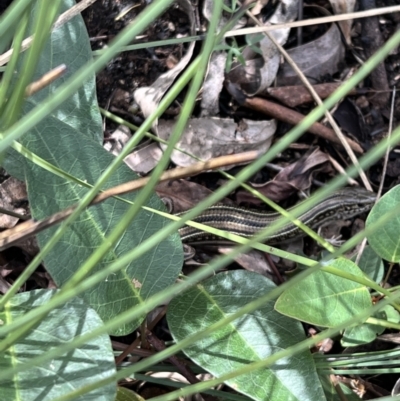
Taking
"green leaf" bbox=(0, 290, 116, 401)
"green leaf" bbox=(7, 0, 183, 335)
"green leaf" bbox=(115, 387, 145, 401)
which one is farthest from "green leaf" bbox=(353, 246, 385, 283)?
"green leaf" bbox=(0, 290, 116, 401)

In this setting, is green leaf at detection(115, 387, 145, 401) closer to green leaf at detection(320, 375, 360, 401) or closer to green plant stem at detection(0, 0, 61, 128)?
green leaf at detection(320, 375, 360, 401)

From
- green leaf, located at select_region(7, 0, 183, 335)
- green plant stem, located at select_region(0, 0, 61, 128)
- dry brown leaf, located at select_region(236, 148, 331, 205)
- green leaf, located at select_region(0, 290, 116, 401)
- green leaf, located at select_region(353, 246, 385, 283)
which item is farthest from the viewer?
dry brown leaf, located at select_region(236, 148, 331, 205)

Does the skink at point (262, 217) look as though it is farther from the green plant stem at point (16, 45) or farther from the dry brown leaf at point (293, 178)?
the green plant stem at point (16, 45)

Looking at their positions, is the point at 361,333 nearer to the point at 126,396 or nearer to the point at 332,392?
the point at 332,392

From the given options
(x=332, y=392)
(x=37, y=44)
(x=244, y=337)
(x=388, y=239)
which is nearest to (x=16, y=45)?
(x=37, y=44)

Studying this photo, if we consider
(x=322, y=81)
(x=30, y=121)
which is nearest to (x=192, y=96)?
(x=30, y=121)

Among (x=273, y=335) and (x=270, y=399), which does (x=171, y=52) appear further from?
(x=270, y=399)
